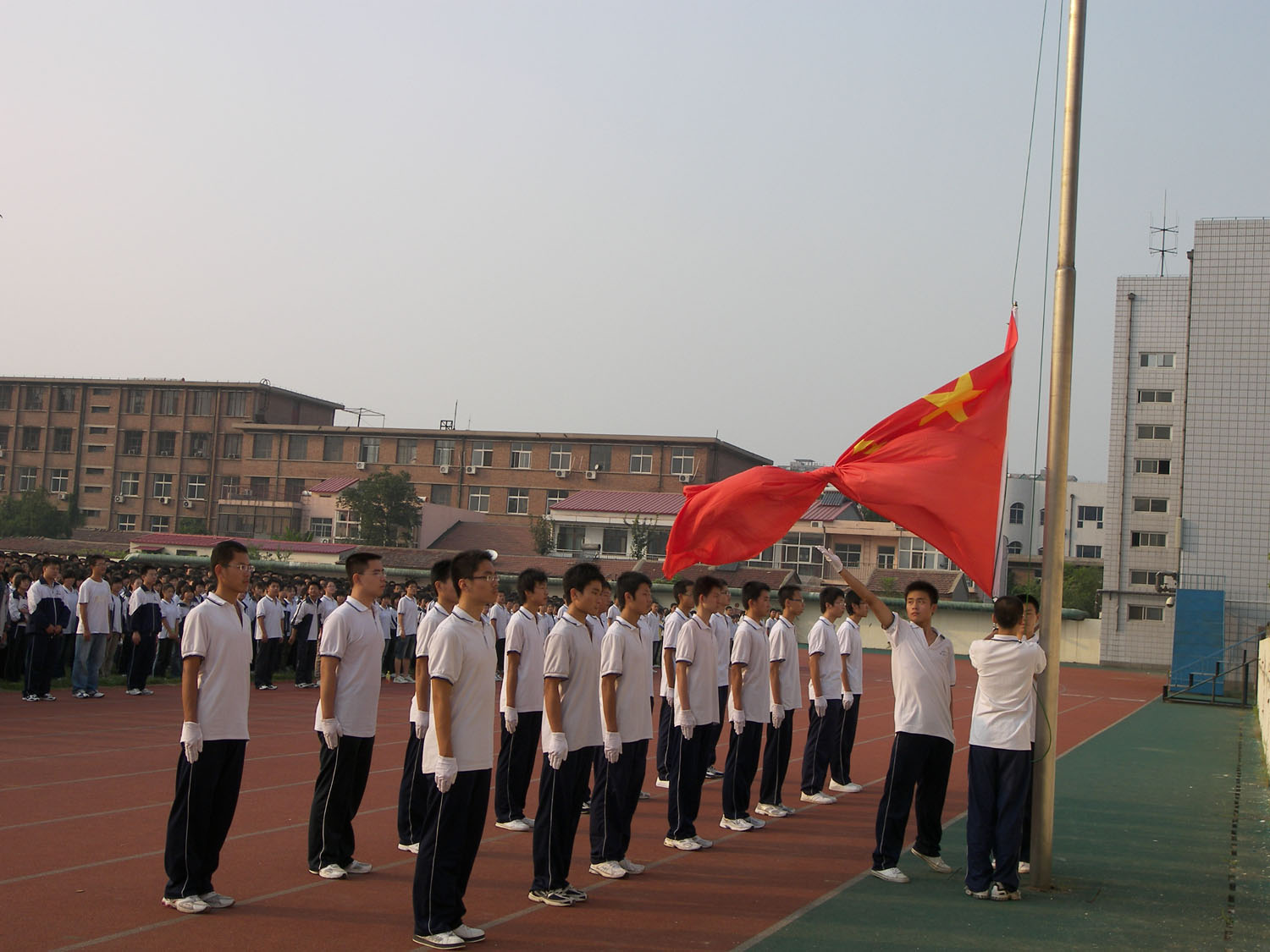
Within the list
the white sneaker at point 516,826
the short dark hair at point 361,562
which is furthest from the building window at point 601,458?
the short dark hair at point 361,562

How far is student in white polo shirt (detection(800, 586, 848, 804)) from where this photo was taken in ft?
32.7

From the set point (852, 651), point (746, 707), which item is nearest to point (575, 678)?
point (746, 707)

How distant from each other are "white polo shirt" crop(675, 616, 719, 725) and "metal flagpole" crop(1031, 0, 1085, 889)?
2.18 m

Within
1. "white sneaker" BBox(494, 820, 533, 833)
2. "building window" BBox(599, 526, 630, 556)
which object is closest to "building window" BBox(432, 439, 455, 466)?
"building window" BBox(599, 526, 630, 556)

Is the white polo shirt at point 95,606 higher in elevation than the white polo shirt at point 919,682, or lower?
lower

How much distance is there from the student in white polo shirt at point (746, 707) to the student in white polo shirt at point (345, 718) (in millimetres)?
2730

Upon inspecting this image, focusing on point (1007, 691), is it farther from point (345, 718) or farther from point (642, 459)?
point (642, 459)

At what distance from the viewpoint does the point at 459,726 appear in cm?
535

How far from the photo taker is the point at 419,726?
6660 millimetres

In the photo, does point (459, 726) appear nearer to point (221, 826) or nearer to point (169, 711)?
point (221, 826)

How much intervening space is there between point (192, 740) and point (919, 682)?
4250mm

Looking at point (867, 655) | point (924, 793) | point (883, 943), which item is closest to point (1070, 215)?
point (924, 793)

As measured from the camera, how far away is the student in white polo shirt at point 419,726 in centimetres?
639

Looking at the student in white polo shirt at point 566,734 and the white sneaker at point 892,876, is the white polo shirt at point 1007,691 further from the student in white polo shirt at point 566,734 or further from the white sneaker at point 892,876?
the student in white polo shirt at point 566,734
